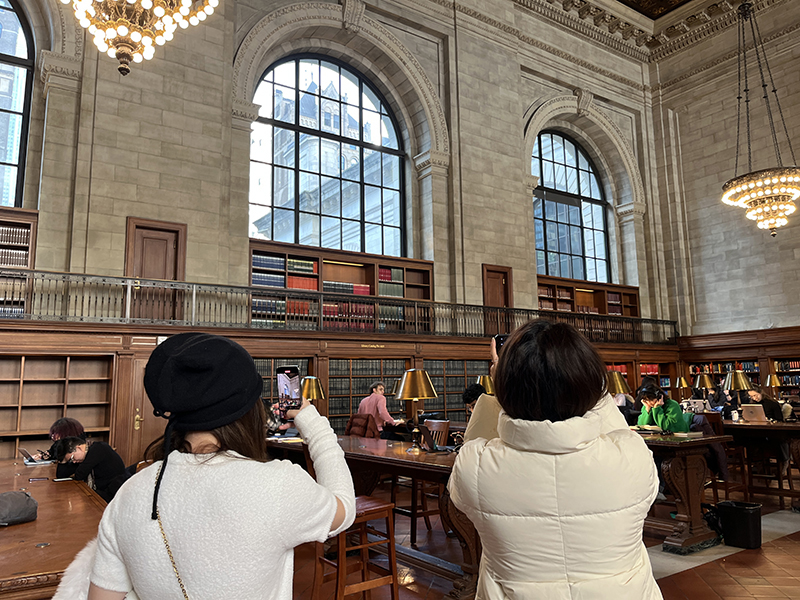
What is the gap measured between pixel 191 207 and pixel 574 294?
9226mm

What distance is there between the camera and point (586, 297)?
14828 millimetres

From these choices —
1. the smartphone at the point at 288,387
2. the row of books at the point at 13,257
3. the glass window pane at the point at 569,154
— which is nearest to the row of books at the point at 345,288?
the row of books at the point at 13,257

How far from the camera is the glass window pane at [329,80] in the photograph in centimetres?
1177

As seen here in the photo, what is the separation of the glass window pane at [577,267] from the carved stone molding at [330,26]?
201 inches

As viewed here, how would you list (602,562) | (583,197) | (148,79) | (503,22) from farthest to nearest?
(583,197)
(503,22)
(148,79)
(602,562)

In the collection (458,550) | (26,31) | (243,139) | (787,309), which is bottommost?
(458,550)

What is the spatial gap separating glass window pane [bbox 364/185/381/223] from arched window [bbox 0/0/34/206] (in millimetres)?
5904

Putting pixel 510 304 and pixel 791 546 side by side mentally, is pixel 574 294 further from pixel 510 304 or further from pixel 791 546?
pixel 791 546

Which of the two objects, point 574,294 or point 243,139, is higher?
point 243,139

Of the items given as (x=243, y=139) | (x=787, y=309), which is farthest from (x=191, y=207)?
(x=787, y=309)

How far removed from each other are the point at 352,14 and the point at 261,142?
304 cm

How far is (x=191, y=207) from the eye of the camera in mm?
8945

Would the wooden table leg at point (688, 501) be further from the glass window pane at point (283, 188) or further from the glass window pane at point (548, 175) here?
the glass window pane at point (548, 175)

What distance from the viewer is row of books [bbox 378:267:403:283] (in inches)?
440
